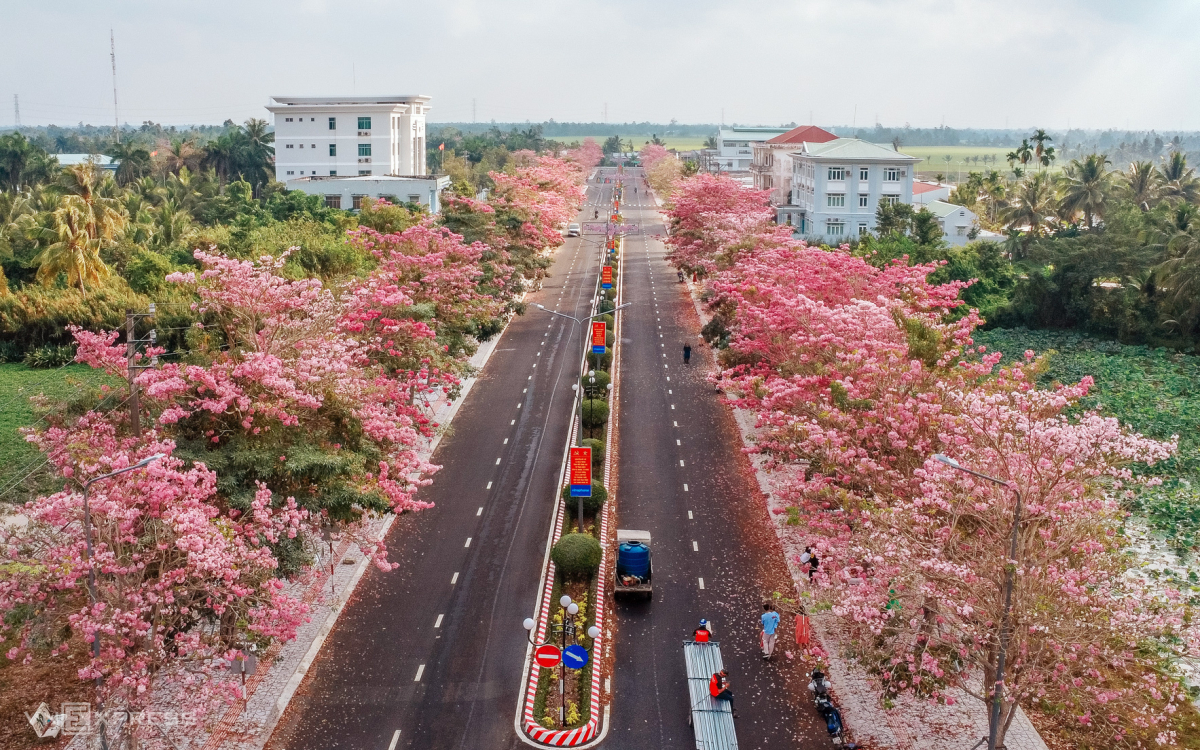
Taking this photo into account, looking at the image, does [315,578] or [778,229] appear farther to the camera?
[778,229]

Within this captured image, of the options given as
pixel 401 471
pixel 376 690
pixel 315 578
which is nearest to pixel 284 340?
pixel 401 471

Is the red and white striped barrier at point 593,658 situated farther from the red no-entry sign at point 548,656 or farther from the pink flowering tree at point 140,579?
the pink flowering tree at point 140,579

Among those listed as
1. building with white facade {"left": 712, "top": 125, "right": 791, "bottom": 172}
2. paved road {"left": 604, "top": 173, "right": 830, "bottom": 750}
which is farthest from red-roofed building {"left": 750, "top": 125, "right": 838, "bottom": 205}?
paved road {"left": 604, "top": 173, "right": 830, "bottom": 750}

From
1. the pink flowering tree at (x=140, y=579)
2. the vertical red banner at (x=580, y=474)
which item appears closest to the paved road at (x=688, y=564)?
the vertical red banner at (x=580, y=474)

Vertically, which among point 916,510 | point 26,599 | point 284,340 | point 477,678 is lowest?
point 477,678

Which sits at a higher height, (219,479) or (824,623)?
(219,479)

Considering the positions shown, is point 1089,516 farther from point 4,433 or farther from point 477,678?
point 4,433

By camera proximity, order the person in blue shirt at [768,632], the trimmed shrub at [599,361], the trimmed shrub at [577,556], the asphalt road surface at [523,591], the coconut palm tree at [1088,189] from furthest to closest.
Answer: the coconut palm tree at [1088,189], the trimmed shrub at [599,361], the trimmed shrub at [577,556], the person in blue shirt at [768,632], the asphalt road surface at [523,591]

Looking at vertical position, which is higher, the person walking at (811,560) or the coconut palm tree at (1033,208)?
the coconut palm tree at (1033,208)
